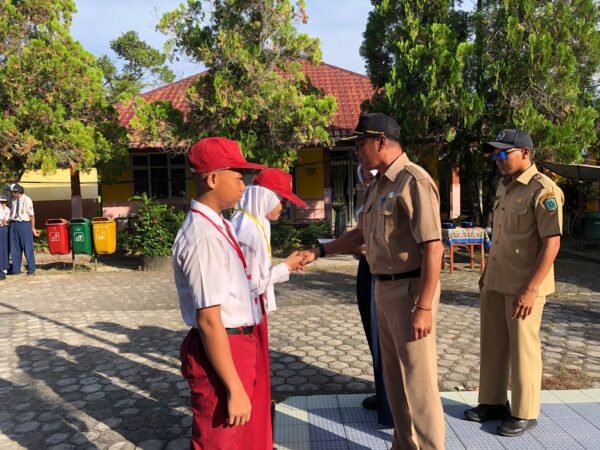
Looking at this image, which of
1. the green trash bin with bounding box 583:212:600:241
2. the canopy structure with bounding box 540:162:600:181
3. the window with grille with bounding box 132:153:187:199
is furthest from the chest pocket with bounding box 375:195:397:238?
the window with grille with bounding box 132:153:187:199

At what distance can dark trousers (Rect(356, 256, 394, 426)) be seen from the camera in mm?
3227

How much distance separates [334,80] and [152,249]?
385 inches

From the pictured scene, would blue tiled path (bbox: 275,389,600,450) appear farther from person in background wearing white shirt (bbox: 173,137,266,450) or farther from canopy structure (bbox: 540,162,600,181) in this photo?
canopy structure (bbox: 540,162,600,181)

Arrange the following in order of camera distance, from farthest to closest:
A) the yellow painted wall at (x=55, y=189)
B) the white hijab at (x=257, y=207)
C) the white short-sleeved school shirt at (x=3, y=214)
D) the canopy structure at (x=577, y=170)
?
the yellow painted wall at (x=55, y=189) < the canopy structure at (x=577, y=170) < the white short-sleeved school shirt at (x=3, y=214) < the white hijab at (x=257, y=207)

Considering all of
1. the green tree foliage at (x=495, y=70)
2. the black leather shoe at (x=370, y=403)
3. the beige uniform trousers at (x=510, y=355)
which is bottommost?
the black leather shoe at (x=370, y=403)

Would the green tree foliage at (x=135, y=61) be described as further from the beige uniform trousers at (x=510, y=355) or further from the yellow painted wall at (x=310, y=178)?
the beige uniform trousers at (x=510, y=355)

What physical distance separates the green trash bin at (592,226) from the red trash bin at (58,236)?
39.8 ft

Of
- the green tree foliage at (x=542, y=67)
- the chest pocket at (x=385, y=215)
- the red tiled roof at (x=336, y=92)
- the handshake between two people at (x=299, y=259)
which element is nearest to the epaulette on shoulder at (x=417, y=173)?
the chest pocket at (x=385, y=215)

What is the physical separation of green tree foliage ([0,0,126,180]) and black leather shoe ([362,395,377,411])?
9.20 metres

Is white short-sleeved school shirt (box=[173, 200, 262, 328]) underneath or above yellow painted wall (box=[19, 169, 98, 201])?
underneath

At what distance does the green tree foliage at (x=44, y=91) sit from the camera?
9992mm

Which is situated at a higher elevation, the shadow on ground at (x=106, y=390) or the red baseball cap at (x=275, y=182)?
the red baseball cap at (x=275, y=182)

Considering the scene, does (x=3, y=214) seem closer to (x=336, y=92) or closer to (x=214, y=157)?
(x=214, y=157)

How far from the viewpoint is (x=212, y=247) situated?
187 cm
